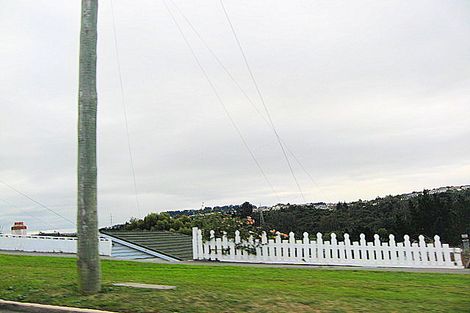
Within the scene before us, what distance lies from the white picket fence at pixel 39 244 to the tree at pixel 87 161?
1010 centimetres

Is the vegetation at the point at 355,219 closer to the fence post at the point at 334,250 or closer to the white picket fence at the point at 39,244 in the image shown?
the fence post at the point at 334,250

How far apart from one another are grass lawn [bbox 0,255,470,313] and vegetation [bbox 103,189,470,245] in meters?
5.88

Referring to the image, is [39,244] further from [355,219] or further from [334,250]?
[355,219]

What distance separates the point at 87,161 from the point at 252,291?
143 inches

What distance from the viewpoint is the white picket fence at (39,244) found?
19.3 metres

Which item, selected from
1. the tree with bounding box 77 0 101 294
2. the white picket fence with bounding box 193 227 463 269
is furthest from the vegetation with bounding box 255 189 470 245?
the tree with bounding box 77 0 101 294

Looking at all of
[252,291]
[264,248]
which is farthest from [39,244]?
[252,291]

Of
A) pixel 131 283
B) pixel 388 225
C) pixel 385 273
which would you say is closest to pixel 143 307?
pixel 131 283

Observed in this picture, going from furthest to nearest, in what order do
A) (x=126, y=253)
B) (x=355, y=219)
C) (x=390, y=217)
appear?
1. (x=355, y=219)
2. (x=390, y=217)
3. (x=126, y=253)

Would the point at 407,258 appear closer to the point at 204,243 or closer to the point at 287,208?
the point at 204,243

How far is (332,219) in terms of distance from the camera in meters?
23.9

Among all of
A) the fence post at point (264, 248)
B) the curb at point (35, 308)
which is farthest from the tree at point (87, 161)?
the fence post at point (264, 248)

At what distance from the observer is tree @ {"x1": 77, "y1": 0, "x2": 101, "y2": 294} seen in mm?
8766

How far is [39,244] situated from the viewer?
1969 cm
